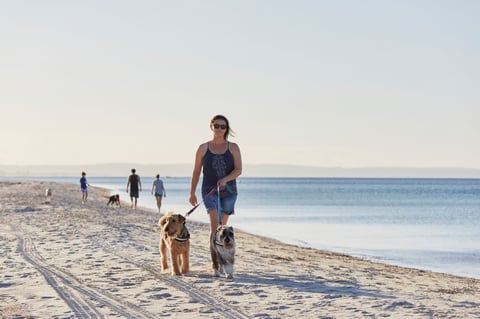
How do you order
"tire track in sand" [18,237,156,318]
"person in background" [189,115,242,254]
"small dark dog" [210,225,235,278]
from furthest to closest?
"person in background" [189,115,242,254], "small dark dog" [210,225,235,278], "tire track in sand" [18,237,156,318]

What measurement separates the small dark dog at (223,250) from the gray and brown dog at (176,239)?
1.31 feet

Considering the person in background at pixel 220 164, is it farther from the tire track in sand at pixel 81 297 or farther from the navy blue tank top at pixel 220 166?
the tire track in sand at pixel 81 297

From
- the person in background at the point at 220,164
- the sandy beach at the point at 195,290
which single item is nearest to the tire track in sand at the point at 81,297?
the sandy beach at the point at 195,290

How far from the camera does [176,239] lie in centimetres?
808

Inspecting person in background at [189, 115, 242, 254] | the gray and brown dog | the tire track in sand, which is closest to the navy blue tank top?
person in background at [189, 115, 242, 254]

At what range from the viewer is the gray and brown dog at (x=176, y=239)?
7.97 meters

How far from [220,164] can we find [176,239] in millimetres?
1107

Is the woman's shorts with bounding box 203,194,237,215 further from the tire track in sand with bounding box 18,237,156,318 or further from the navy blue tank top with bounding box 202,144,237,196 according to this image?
the tire track in sand with bounding box 18,237,156,318

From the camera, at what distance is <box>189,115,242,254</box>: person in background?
26.0 ft

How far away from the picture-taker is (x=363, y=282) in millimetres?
8547

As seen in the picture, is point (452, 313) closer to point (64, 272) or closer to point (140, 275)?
point (140, 275)

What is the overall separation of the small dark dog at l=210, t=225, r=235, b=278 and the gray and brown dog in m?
0.40

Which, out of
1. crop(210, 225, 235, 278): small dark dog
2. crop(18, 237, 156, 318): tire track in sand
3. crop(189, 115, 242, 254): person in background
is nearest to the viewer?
crop(18, 237, 156, 318): tire track in sand

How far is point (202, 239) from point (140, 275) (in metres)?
6.90
